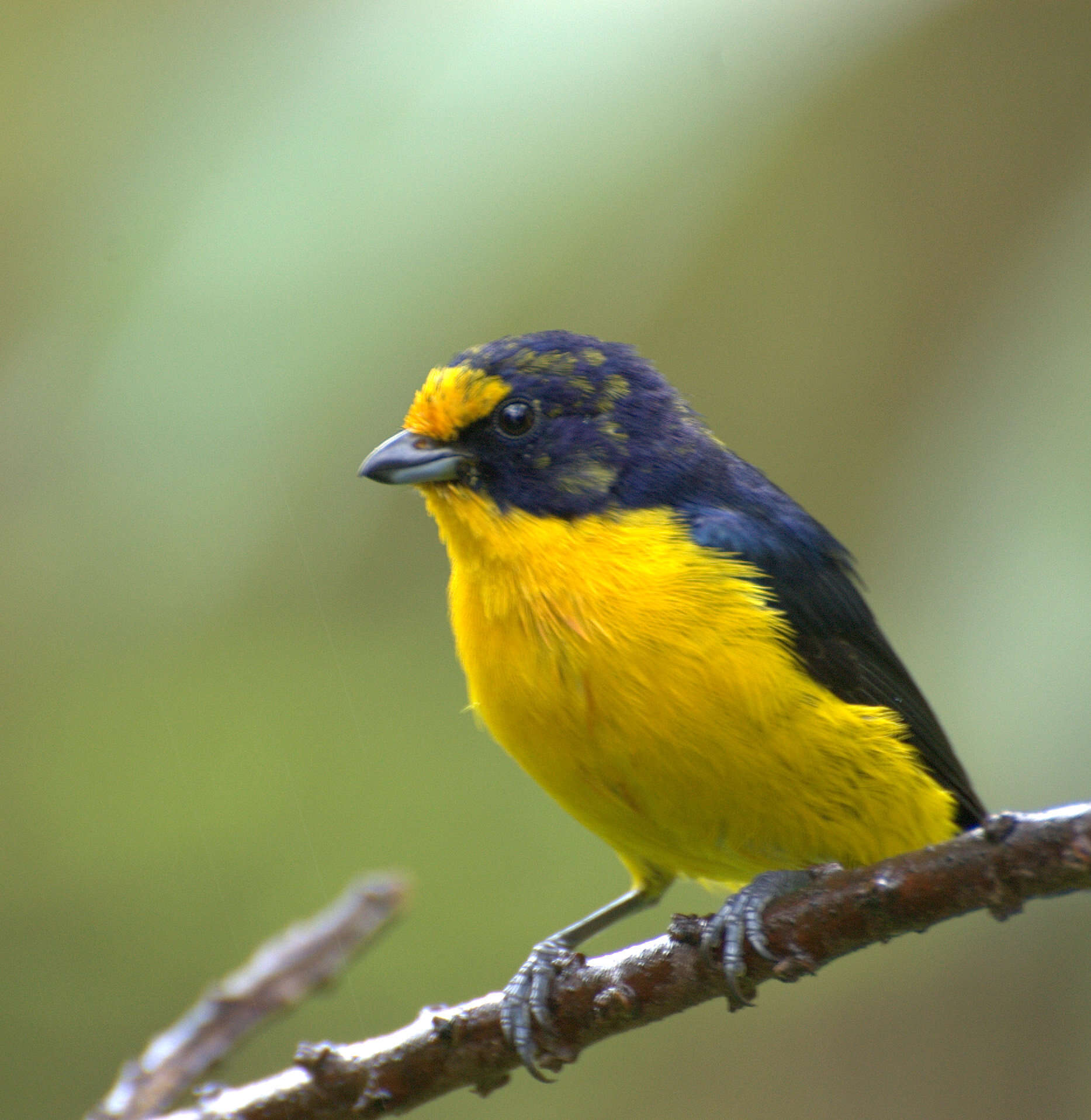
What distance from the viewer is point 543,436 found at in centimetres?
362

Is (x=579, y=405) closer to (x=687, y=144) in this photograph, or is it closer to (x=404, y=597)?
(x=687, y=144)

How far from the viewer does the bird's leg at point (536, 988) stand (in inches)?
120

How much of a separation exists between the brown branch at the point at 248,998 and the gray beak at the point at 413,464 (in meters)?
1.07

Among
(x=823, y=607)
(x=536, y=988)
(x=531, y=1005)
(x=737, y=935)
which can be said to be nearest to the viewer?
(x=737, y=935)

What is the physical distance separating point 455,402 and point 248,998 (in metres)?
1.62

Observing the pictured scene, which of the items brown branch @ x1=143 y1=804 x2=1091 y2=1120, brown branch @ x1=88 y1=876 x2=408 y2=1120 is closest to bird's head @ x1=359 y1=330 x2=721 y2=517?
brown branch @ x1=88 y1=876 x2=408 y2=1120

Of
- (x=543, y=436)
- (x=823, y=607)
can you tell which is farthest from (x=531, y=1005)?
(x=543, y=436)

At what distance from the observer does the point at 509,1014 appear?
10.2 feet

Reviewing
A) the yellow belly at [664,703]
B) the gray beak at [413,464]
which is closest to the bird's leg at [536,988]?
the yellow belly at [664,703]

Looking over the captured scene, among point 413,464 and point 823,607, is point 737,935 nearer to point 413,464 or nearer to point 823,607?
point 823,607

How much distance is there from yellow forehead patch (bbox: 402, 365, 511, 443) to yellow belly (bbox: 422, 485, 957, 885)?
0.58 feet

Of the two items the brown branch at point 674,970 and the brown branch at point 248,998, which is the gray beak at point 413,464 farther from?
the brown branch at point 674,970

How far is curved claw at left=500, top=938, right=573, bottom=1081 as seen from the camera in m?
3.03

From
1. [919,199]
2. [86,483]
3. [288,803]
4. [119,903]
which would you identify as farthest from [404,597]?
[919,199]
